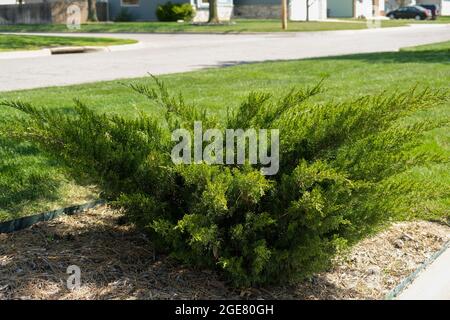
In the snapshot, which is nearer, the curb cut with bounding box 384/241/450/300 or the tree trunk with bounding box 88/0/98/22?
the curb cut with bounding box 384/241/450/300

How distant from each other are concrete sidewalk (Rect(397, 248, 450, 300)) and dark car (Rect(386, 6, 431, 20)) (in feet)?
183

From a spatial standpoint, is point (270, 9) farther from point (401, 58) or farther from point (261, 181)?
point (261, 181)

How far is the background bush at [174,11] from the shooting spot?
40500 millimetres

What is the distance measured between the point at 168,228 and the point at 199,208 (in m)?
0.19

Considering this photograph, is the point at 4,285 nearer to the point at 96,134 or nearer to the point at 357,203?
the point at 96,134

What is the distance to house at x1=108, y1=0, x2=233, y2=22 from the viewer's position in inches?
1671

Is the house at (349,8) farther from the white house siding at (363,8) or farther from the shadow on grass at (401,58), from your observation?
the shadow on grass at (401,58)

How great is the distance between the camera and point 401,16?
191 feet

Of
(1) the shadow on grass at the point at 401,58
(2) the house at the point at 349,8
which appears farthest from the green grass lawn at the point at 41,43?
(2) the house at the point at 349,8

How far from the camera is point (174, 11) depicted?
1594 inches

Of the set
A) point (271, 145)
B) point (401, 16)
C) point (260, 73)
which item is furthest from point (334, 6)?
point (271, 145)

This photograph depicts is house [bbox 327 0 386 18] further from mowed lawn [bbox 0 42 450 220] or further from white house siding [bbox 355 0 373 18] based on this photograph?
mowed lawn [bbox 0 42 450 220]

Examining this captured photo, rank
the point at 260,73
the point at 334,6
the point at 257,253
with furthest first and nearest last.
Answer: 1. the point at 334,6
2. the point at 260,73
3. the point at 257,253

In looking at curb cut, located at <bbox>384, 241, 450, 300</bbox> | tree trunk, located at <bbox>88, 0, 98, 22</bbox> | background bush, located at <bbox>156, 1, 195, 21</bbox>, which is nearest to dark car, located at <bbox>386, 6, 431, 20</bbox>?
background bush, located at <bbox>156, 1, 195, 21</bbox>
